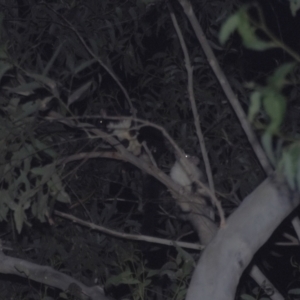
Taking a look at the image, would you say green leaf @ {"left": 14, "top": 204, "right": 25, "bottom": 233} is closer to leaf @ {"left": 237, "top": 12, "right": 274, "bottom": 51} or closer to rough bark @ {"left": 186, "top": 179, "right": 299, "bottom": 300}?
rough bark @ {"left": 186, "top": 179, "right": 299, "bottom": 300}

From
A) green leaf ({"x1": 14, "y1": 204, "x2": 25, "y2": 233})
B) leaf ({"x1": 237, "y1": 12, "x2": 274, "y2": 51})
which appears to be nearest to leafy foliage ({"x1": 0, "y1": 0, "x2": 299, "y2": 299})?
green leaf ({"x1": 14, "y1": 204, "x2": 25, "y2": 233})

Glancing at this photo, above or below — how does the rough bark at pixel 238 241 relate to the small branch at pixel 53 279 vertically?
above

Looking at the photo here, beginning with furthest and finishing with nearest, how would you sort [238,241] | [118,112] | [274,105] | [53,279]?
[118,112] → [53,279] → [238,241] → [274,105]

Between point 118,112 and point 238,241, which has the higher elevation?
point 238,241

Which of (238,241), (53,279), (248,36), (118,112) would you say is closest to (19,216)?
(53,279)

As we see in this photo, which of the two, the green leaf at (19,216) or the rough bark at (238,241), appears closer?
the rough bark at (238,241)

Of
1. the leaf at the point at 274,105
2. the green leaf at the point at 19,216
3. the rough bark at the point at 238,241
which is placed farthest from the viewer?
the green leaf at the point at 19,216

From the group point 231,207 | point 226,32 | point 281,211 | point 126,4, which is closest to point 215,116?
point 231,207

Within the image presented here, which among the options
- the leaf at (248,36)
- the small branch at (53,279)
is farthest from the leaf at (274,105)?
the small branch at (53,279)

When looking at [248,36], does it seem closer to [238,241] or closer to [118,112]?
[238,241]

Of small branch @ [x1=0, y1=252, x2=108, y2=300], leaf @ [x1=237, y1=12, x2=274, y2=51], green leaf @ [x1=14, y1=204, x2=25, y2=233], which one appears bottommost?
small branch @ [x1=0, y1=252, x2=108, y2=300]

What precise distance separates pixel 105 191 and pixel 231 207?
2.29 ft

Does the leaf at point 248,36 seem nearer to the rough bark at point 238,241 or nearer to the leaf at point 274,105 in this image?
the leaf at point 274,105

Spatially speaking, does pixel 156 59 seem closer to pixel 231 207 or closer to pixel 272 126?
pixel 231 207
